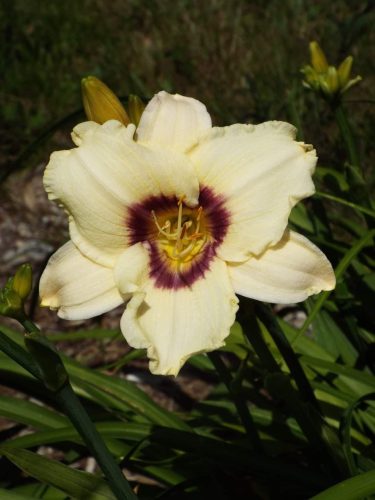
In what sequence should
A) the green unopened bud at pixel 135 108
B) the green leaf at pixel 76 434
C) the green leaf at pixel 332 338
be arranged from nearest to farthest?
the green unopened bud at pixel 135 108, the green leaf at pixel 76 434, the green leaf at pixel 332 338


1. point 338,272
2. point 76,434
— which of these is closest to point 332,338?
point 338,272

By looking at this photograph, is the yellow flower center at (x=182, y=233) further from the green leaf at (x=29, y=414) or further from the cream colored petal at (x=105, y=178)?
the green leaf at (x=29, y=414)

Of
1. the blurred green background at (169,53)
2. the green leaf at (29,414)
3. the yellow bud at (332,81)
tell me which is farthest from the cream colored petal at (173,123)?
the blurred green background at (169,53)

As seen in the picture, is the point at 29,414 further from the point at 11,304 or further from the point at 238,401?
the point at 11,304

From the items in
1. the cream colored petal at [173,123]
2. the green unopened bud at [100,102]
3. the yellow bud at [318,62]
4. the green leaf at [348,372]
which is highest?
the green unopened bud at [100,102]

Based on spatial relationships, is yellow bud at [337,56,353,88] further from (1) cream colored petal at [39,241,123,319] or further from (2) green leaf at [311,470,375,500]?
(2) green leaf at [311,470,375,500]

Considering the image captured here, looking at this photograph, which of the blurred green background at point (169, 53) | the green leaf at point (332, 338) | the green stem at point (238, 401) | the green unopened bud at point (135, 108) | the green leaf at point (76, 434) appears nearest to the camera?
the green unopened bud at point (135, 108)

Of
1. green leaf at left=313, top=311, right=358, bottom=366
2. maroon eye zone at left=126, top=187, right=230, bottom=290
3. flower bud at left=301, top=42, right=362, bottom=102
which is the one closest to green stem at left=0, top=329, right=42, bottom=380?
maroon eye zone at left=126, top=187, right=230, bottom=290

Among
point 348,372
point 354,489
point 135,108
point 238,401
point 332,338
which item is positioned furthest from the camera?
point 332,338
